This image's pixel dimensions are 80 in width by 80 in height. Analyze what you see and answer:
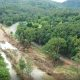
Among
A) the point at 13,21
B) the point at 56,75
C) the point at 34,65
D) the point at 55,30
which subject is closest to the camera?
the point at 56,75

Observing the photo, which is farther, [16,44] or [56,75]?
[16,44]

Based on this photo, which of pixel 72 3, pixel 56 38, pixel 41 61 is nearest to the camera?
pixel 41 61

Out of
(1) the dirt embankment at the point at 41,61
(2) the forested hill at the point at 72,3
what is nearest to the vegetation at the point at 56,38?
(1) the dirt embankment at the point at 41,61

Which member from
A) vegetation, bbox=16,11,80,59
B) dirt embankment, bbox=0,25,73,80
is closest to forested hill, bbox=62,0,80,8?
vegetation, bbox=16,11,80,59

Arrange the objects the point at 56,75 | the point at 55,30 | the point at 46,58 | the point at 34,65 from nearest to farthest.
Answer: the point at 56,75, the point at 34,65, the point at 46,58, the point at 55,30

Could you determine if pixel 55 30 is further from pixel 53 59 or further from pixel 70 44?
pixel 53 59

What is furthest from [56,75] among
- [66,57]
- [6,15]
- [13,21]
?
[6,15]

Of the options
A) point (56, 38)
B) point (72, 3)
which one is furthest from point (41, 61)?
point (72, 3)

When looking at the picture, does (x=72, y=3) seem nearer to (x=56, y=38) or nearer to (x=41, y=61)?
(x=56, y=38)

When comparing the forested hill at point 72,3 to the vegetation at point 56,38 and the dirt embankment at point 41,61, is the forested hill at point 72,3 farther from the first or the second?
the dirt embankment at point 41,61

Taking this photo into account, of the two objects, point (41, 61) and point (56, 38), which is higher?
point (56, 38)

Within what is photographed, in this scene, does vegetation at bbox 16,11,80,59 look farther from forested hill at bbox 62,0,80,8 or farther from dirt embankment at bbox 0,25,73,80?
forested hill at bbox 62,0,80,8
